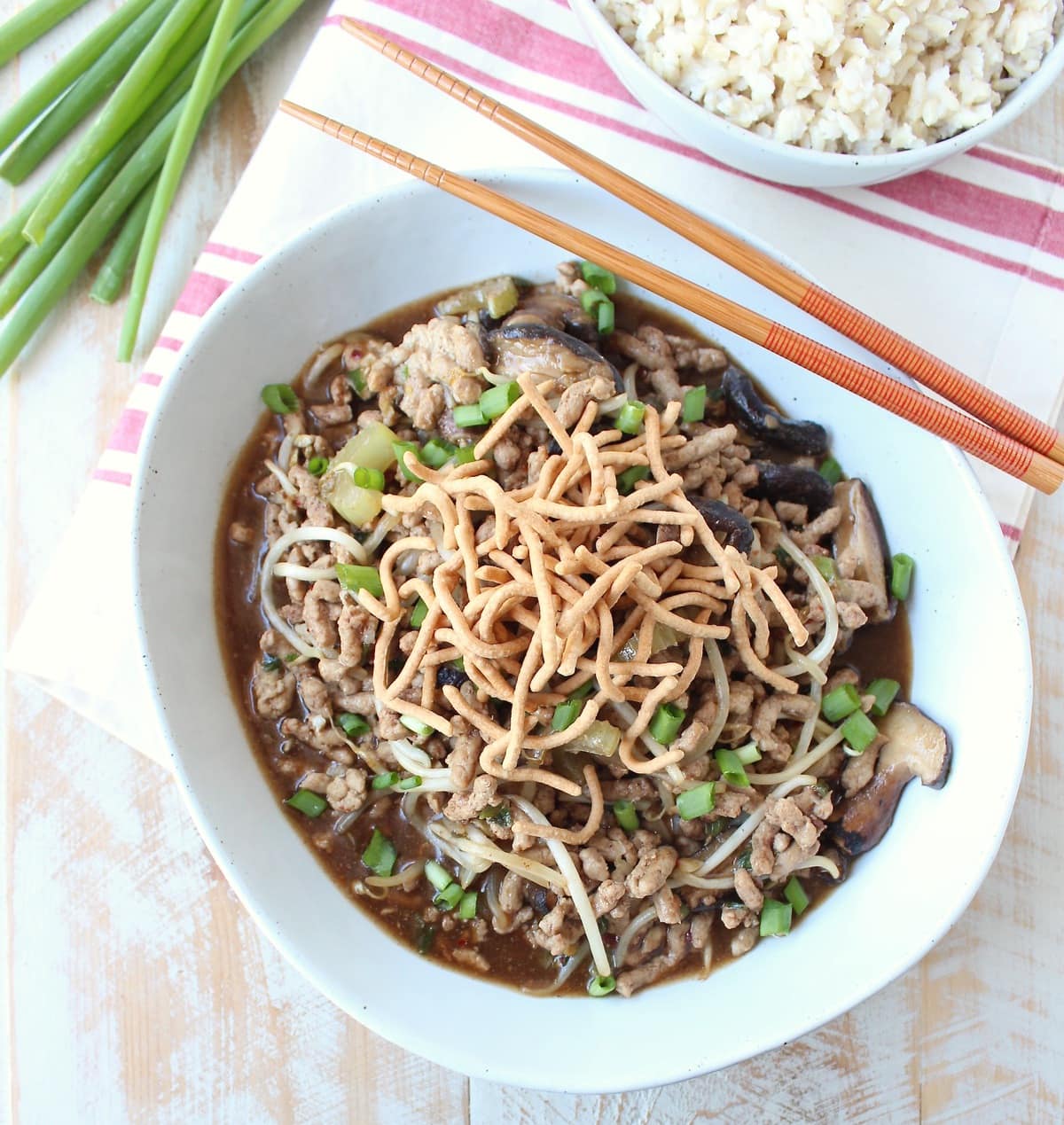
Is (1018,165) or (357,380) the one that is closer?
(357,380)

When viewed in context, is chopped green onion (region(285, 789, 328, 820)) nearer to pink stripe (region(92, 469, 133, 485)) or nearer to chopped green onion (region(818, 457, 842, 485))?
pink stripe (region(92, 469, 133, 485))

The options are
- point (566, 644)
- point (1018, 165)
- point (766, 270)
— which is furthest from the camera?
point (1018, 165)

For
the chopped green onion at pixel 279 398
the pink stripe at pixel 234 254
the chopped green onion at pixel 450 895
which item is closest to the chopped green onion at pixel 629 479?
the chopped green onion at pixel 279 398

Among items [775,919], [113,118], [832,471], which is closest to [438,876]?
[775,919]

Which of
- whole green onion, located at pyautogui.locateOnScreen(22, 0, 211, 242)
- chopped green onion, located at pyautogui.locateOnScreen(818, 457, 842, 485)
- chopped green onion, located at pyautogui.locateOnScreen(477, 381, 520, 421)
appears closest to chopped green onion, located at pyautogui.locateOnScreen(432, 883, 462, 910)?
chopped green onion, located at pyautogui.locateOnScreen(477, 381, 520, 421)

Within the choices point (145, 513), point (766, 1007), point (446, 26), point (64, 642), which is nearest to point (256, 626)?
point (145, 513)

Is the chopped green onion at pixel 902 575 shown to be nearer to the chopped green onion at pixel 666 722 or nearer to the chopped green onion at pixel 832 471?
the chopped green onion at pixel 832 471

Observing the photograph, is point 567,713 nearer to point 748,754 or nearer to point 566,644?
point 566,644
